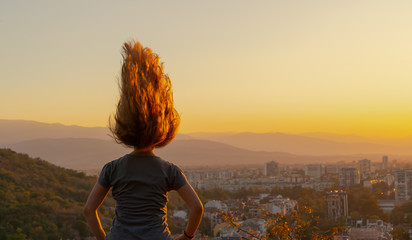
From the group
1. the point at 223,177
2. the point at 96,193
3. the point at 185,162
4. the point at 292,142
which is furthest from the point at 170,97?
the point at 292,142

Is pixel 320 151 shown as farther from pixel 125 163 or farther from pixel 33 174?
pixel 125 163

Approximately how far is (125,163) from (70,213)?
20175 mm

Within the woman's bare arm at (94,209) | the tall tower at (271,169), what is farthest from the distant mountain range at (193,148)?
the woman's bare arm at (94,209)

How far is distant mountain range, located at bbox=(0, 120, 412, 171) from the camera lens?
6925 centimetres

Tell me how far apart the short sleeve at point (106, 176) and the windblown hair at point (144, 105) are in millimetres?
67

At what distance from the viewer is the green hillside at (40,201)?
18.3m

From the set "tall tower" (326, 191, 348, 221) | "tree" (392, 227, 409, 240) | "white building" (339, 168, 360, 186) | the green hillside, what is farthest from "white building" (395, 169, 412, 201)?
the green hillside

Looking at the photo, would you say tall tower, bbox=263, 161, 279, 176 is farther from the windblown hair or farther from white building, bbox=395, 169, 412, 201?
the windblown hair

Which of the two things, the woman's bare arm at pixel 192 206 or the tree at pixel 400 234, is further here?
the tree at pixel 400 234

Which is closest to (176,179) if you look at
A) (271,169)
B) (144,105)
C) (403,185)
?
(144,105)

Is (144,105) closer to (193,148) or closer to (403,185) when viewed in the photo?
(403,185)

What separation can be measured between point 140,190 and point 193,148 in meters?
91.0

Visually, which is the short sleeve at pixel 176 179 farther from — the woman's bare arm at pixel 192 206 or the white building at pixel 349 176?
the white building at pixel 349 176

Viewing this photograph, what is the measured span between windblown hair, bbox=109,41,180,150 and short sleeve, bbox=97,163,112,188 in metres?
0.07
